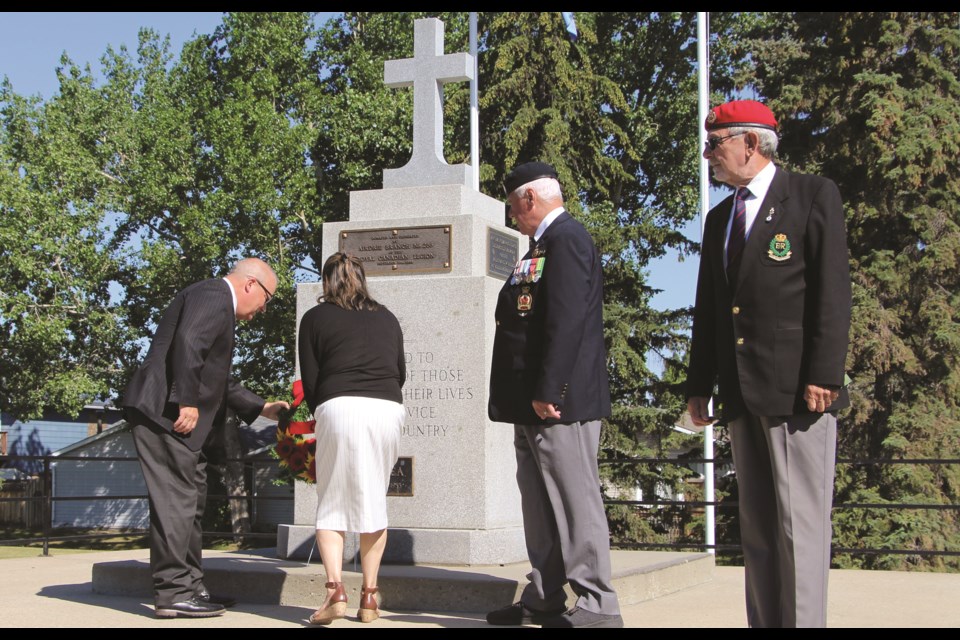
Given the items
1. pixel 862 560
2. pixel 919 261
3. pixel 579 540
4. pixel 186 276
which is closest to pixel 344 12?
pixel 186 276

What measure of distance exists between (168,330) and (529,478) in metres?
2.19

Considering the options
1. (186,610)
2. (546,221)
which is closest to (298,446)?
(186,610)

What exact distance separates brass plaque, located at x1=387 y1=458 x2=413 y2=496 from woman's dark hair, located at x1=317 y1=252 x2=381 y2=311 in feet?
6.10

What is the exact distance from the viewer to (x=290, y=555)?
25.4ft

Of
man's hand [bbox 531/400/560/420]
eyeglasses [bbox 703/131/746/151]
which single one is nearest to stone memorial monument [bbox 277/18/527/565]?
man's hand [bbox 531/400/560/420]

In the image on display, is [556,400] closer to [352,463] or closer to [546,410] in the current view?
[546,410]

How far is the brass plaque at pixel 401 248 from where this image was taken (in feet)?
25.4

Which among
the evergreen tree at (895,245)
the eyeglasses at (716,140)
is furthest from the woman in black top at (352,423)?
the evergreen tree at (895,245)

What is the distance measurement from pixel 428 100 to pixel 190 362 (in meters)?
3.42

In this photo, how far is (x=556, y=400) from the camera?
204 inches

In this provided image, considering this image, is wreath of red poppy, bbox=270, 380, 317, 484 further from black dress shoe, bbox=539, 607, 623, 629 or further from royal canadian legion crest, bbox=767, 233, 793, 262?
royal canadian legion crest, bbox=767, 233, 793, 262

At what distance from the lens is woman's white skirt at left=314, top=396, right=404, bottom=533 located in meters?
5.71

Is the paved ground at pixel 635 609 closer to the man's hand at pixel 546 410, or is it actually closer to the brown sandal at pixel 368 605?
the brown sandal at pixel 368 605

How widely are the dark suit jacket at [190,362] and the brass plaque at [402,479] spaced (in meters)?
1.68
